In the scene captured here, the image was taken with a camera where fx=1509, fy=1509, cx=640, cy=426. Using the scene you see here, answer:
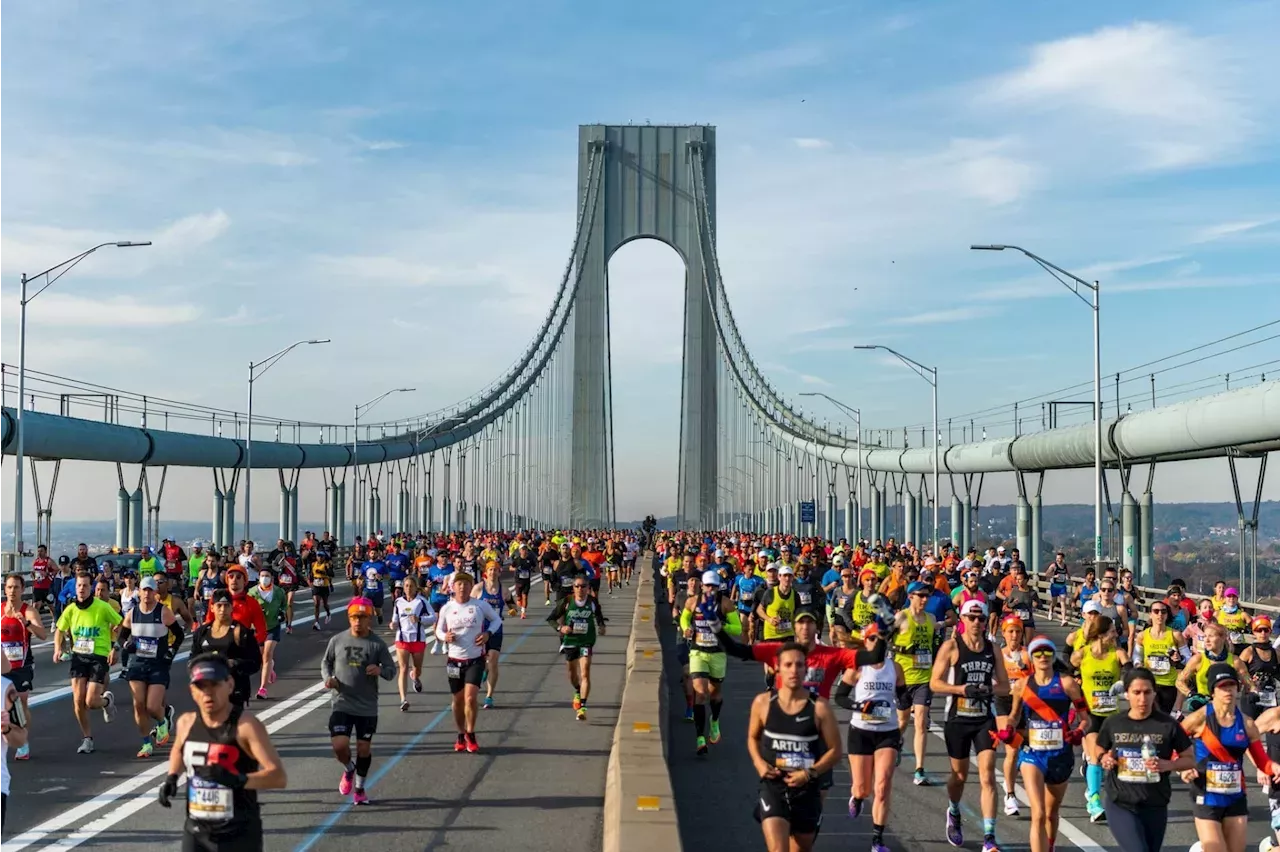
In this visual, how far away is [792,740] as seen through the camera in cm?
746

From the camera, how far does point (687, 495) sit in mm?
116625

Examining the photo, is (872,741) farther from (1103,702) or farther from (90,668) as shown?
(90,668)

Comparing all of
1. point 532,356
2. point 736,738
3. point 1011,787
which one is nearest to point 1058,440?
point 736,738

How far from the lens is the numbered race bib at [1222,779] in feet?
26.7

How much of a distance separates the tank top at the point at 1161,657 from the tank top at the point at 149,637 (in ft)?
28.1

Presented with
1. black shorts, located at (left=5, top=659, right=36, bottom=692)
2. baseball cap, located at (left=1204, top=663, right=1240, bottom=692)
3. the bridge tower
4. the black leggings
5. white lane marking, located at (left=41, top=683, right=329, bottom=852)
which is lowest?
white lane marking, located at (left=41, top=683, right=329, bottom=852)

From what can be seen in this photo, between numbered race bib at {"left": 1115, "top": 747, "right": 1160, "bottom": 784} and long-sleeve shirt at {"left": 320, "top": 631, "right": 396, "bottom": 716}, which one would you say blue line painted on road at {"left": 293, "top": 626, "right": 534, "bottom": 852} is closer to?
long-sleeve shirt at {"left": 320, "top": 631, "right": 396, "bottom": 716}

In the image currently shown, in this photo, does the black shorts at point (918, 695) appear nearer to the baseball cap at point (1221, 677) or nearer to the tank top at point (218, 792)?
the baseball cap at point (1221, 677)

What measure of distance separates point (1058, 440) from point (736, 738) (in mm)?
36121

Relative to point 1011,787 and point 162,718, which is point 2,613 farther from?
point 1011,787

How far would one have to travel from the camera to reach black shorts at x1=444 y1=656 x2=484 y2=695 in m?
13.0

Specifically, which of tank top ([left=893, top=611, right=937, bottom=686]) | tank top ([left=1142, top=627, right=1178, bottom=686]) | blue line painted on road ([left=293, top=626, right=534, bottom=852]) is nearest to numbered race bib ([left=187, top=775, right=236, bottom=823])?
blue line painted on road ([left=293, top=626, right=534, bottom=852])

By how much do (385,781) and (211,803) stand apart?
5.36 meters

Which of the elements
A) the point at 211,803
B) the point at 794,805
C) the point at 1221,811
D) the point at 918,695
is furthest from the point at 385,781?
the point at 1221,811
